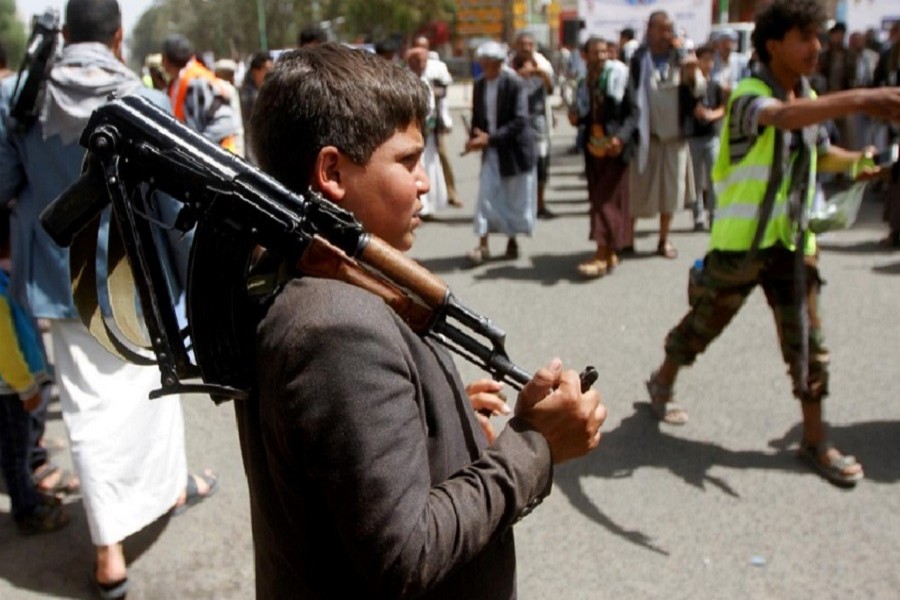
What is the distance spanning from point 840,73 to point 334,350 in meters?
12.0

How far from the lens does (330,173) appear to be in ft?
4.52

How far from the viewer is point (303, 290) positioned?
4.25 feet

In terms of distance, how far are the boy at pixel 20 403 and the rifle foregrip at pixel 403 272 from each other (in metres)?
2.64

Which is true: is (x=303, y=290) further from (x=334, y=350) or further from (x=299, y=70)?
(x=299, y=70)

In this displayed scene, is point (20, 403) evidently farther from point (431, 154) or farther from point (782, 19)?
point (431, 154)

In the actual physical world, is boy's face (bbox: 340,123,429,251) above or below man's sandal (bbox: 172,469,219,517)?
above

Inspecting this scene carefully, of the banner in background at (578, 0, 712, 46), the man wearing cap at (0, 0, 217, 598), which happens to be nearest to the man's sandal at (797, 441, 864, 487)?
the man wearing cap at (0, 0, 217, 598)

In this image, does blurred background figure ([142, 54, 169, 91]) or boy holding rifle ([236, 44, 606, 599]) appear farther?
blurred background figure ([142, 54, 169, 91])

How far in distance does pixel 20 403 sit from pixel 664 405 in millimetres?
2804

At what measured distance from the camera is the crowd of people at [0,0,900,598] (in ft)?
4.13

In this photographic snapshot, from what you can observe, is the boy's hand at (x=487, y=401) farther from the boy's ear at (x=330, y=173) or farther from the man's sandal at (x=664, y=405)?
the man's sandal at (x=664, y=405)

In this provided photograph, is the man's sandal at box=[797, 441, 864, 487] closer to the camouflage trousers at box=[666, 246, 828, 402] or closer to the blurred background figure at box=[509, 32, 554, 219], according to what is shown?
the camouflage trousers at box=[666, 246, 828, 402]

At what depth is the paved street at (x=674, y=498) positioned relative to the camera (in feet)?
10.6

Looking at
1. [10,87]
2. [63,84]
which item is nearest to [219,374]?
[63,84]
